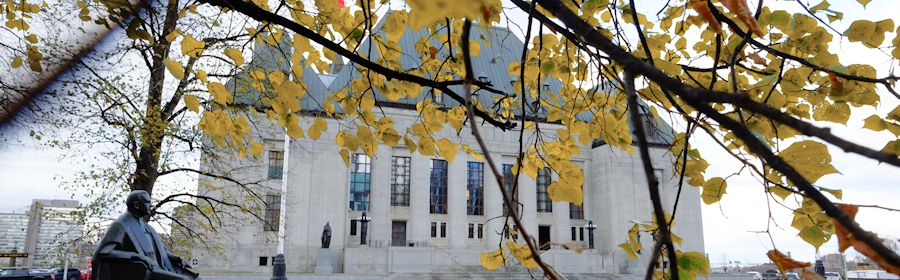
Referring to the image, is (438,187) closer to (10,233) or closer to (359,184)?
(359,184)

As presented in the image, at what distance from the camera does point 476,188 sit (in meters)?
38.6

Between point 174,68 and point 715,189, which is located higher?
point 174,68

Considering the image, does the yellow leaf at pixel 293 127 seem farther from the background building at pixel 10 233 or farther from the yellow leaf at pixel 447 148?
the background building at pixel 10 233

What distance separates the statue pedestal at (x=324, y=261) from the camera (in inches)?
1163

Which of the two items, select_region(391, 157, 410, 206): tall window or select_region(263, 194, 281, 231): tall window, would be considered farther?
select_region(391, 157, 410, 206): tall window

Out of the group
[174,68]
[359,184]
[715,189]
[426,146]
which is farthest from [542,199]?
[715,189]

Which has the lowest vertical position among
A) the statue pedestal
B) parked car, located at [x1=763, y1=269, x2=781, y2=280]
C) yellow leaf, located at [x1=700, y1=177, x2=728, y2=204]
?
parked car, located at [x1=763, y1=269, x2=781, y2=280]

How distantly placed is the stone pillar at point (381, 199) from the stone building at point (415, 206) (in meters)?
0.06

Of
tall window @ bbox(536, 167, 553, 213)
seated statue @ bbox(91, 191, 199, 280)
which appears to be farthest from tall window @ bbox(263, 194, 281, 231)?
seated statue @ bbox(91, 191, 199, 280)

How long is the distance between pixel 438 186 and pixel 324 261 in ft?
33.5

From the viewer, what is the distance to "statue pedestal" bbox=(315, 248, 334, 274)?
2954 cm

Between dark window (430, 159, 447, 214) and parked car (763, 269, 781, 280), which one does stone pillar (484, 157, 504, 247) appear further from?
parked car (763, 269, 781, 280)

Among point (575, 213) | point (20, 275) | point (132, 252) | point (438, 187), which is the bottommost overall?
point (20, 275)

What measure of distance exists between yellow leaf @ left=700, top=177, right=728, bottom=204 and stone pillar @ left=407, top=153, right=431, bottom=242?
33742 mm
